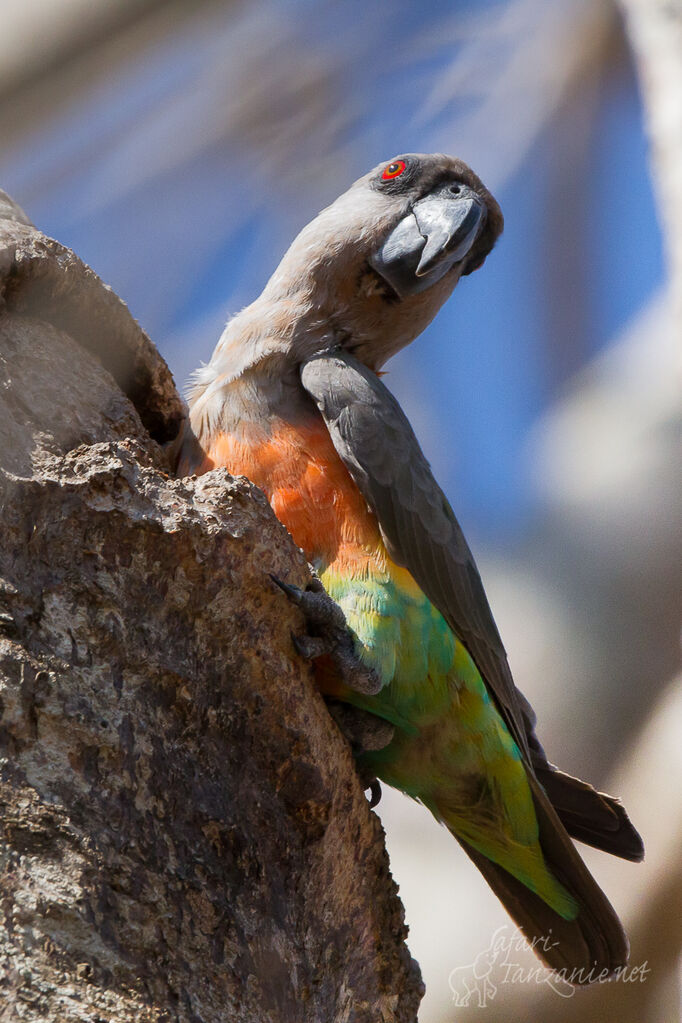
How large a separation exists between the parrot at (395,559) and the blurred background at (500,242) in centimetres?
61

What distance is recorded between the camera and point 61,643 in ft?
7.46

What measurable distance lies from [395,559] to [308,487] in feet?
1.30

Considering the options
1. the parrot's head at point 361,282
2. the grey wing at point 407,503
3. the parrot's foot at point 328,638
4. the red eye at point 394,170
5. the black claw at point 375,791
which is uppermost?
the red eye at point 394,170

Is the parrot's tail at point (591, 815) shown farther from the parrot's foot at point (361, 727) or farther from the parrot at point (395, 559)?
the parrot's foot at point (361, 727)

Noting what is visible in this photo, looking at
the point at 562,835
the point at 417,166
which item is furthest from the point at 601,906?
the point at 417,166

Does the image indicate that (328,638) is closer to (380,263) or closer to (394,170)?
(380,263)

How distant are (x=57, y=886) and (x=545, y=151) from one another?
658 cm

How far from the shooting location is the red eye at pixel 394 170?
15.2ft

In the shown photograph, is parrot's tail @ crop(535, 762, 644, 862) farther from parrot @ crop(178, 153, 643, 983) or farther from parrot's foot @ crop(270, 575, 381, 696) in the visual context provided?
parrot's foot @ crop(270, 575, 381, 696)

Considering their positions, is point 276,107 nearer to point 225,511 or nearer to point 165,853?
point 225,511

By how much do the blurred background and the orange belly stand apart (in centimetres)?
84

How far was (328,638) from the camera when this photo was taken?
2.97 m

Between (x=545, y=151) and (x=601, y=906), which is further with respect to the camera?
(x=545, y=151)

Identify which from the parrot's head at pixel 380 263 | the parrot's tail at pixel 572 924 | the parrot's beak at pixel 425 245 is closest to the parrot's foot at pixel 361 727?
the parrot's tail at pixel 572 924
